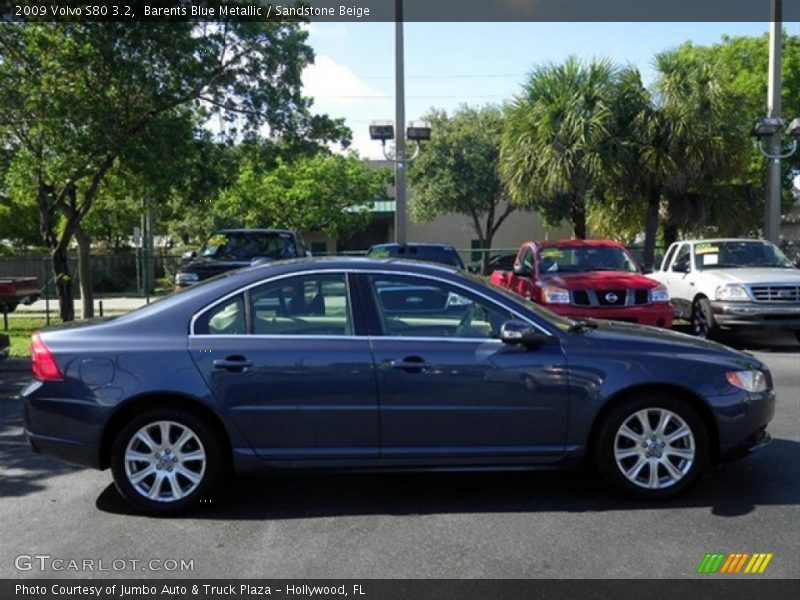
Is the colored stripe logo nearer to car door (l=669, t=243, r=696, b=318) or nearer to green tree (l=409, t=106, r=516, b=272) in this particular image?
car door (l=669, t=243, r=696, b=318)

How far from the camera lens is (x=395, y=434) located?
473 centimetres

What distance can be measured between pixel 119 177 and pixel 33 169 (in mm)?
2301

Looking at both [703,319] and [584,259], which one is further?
[703,319]

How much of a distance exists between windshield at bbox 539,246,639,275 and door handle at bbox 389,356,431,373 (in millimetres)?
6926

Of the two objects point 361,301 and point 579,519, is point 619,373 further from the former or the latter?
point 361,301

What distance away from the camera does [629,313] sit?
34.0 feet

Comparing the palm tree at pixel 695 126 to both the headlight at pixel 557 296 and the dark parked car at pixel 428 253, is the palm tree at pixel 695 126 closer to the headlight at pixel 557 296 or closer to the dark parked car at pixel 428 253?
the dark parked car at pixel 428 253

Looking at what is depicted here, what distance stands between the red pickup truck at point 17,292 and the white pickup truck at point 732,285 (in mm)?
15751

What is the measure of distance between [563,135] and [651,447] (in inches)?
555

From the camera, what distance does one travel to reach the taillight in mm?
4730

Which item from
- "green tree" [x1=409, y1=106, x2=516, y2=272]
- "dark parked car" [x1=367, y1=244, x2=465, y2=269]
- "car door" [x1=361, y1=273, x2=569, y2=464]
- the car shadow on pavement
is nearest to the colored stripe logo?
the car shadow on pavement

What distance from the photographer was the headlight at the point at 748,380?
4.88 meters

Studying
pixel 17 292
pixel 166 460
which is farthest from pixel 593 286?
pixel 17 292

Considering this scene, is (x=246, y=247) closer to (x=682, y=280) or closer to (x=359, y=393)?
(x=682, y=280)
